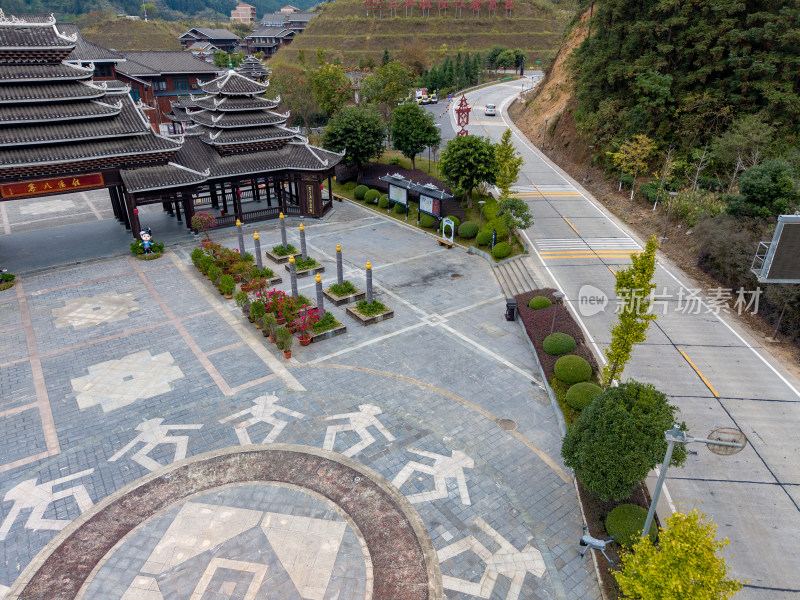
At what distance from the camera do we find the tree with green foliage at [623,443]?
13.8 m

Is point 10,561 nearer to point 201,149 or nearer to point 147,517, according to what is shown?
point 147,517

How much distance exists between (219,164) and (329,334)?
19753mm

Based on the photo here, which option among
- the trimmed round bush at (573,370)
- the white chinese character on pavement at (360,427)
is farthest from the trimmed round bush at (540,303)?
the white chinese character on pavement at (360,427)

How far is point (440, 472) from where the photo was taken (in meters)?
17.1

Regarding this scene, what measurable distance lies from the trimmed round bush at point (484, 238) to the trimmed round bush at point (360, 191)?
14.6m

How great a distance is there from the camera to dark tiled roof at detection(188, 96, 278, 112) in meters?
37.2

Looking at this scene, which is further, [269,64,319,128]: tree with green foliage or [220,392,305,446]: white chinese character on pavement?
[269,64,319,128]: tree with green foliage

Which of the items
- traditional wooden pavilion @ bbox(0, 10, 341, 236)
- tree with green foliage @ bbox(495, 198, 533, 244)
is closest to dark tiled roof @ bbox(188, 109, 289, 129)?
traditional wooden pavilion @ bbox(0, 10, 341, 236)

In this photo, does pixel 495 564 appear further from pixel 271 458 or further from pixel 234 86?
pixel 234 86

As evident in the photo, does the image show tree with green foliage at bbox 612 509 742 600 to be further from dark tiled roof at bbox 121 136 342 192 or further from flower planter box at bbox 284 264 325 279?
dark tiled roof at bbox 121 136 342 192

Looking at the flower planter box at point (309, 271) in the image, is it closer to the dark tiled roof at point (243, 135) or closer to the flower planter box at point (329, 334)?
the flower planter box at point (329, 334)

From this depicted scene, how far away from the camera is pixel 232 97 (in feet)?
124

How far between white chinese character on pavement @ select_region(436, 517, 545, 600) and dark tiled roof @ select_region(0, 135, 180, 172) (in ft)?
103

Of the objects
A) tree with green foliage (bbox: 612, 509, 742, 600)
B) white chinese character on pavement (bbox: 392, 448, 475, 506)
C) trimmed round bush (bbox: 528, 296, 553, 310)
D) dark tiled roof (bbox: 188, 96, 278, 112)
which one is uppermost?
dark tiled roof (bbox: 188, 96, 278, 112)
